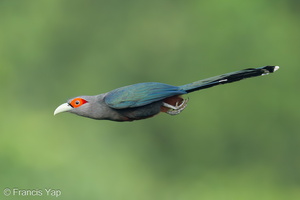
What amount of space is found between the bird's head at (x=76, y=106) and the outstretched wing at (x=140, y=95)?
0.20m

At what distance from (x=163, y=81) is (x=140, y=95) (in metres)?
8.27

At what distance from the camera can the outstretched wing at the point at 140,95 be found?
267 inches

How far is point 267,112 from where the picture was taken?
1526 centimetres

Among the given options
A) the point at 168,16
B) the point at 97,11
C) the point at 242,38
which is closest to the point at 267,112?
the point at 242,38

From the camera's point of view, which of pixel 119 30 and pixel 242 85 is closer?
pixel 242 85

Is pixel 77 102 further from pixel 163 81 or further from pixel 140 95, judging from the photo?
pixel 163 81

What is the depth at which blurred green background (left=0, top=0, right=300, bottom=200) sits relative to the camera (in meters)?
13.0

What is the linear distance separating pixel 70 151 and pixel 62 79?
3.57 m

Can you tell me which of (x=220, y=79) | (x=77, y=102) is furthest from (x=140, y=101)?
(x=220, y=79)

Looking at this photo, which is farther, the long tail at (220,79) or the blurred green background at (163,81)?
the blurred green background at (163,81)

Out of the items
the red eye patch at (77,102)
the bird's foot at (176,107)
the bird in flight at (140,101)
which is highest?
the red eye patch at (77,102)

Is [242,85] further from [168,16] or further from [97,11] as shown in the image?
[97,11]

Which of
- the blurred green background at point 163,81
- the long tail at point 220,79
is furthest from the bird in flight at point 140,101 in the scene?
the blurred green background at point 163,81

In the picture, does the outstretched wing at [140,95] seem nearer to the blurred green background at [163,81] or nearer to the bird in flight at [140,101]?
the bird in flight at [140,101]
